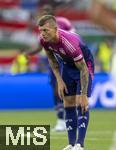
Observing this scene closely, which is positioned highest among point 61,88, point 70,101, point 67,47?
point 67,47

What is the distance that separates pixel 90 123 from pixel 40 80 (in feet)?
13.4

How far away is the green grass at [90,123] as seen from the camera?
9.15 m

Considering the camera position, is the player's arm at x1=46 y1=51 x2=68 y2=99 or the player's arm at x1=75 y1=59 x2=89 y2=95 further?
the player's arm at x1=46 y1=51 x2=68 y2=99

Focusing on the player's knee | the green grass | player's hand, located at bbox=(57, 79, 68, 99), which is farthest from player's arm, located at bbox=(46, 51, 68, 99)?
the player's knee

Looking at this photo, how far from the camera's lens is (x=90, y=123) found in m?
12.9

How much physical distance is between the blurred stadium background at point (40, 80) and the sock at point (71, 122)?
17.3 inches

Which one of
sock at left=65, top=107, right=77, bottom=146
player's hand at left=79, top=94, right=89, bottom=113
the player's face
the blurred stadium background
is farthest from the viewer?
the blurred stadium background

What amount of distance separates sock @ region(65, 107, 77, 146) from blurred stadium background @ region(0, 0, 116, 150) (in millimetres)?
441

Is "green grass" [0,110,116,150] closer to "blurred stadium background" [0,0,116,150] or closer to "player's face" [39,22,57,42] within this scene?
"blurred stadium background" [0,0,116,150]

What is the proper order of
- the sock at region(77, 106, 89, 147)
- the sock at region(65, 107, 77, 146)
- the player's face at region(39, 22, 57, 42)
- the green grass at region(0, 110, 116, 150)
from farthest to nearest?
1. the green grass at region(0, 110, 116, 150)
2. the sock at region(65, 107, 77, 146)
3. the sock at region(77, 106, 89, 147)
4. the player's face at region(39, 22, 57, 42)

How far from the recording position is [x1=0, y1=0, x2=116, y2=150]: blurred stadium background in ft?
35.8

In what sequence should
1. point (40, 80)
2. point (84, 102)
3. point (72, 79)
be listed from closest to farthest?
point (84, 102) < point (72, 79) < point (40, 80)

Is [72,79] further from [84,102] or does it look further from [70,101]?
[84,102]

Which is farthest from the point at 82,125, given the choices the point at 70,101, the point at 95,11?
the point at 95,11
